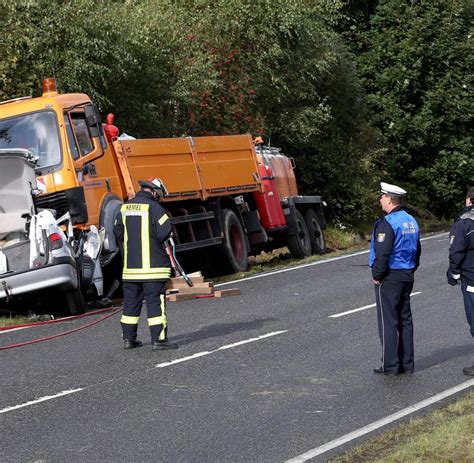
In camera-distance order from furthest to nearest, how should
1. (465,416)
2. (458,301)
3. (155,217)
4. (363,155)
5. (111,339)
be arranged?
(363,155) → (458,301) → (111,339) → (155,217) → (465,416)

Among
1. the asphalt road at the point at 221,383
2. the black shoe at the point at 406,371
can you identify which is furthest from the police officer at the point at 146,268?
the black shoe at the point at 406,371

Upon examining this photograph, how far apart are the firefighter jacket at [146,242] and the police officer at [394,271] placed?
2.44 meters

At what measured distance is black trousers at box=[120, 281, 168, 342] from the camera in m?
11.5

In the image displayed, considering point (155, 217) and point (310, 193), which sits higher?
point (155, 217)

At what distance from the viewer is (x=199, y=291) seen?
16375mm

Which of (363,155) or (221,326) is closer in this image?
(221,326)

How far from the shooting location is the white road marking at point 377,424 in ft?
24.1

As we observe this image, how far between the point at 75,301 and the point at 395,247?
6.56m

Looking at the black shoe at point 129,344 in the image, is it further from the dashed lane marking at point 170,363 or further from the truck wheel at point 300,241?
the truck wheel at point 300,241

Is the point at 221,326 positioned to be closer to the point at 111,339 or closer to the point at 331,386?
the point at 111,339

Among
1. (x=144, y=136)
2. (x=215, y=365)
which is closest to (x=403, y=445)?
(x=215, y=365)

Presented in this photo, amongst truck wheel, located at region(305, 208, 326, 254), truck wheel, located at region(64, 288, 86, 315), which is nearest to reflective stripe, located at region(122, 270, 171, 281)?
truck wheel, located at region(64, 288, 86, 315)

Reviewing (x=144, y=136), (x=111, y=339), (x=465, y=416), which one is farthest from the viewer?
(x=144, y=136)

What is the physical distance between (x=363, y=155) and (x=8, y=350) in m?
23.8
